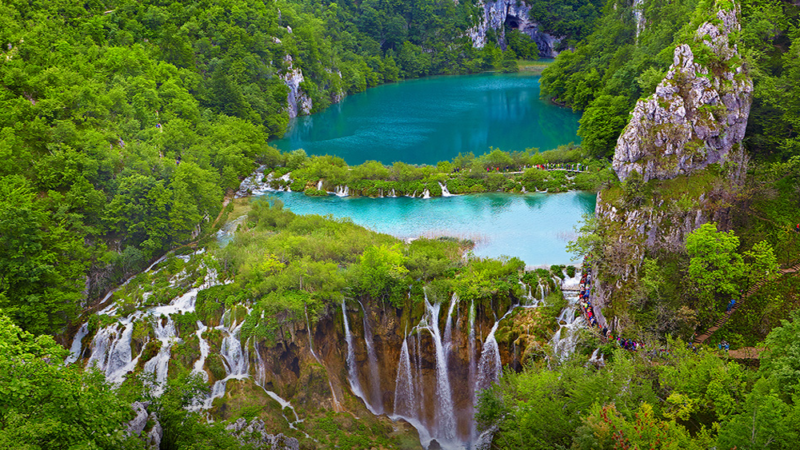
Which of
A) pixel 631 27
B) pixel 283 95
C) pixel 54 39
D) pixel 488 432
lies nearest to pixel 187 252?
pixel 488 432

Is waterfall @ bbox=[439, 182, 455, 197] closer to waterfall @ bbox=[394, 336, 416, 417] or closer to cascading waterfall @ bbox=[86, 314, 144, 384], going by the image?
waterfall @ bbox=[394, 336, 416, 417]

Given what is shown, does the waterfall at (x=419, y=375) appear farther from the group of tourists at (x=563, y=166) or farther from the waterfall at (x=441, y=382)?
the group of tourists at (x=563, y=166)

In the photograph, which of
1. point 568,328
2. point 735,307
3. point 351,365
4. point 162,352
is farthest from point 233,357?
point 735,307

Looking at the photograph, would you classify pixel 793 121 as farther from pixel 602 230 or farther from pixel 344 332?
pixel 344 332

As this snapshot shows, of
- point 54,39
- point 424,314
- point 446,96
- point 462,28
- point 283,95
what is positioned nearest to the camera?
point 424,314

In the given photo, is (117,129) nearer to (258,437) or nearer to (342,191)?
(342,191)

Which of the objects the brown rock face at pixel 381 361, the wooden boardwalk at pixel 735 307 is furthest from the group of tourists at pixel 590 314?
the brown rock face at pixel 381 361

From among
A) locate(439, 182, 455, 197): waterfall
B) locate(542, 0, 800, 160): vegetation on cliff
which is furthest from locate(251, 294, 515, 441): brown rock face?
locate(439, 182, 455, 197): waterfall
